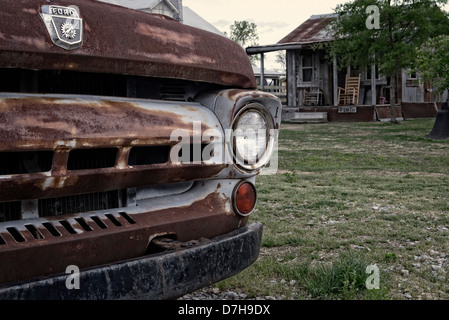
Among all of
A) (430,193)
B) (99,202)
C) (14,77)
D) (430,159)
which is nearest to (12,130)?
(14,77)

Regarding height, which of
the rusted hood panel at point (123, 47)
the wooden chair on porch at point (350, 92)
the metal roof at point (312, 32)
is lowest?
the rusted hood panel at point (123, 47)

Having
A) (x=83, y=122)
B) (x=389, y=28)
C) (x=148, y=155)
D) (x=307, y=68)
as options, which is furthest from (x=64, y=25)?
(x=307, y=68)

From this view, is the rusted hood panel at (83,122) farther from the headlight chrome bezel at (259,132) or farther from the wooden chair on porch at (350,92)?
the wooden chair on porch at (350,92)

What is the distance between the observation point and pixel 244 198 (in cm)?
229

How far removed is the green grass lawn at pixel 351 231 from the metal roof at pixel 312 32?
57.3ft

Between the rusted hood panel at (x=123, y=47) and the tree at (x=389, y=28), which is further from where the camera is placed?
the tree at (x=389, y=28)

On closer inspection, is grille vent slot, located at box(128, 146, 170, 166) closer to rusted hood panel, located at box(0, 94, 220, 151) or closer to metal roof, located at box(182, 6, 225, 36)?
rusted hood panel, located at box(0, 94, 220, 151)

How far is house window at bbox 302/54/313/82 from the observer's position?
26156 millimetres

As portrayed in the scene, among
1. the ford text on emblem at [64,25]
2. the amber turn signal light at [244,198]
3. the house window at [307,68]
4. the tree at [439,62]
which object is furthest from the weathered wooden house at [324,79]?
the ford text on emblem at [64,25]

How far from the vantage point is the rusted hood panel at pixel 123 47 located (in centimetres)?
156

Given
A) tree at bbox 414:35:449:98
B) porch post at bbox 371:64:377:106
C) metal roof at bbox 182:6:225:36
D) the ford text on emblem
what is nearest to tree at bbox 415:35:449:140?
tree at bbox 414:35:449:98

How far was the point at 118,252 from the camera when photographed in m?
1.79

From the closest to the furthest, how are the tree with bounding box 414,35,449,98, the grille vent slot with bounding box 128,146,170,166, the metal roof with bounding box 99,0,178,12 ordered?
the grille vent slot with bounding box 128,146,170,166
the metal roof with bounding box 99,0,178,12
the tree with bounding box 414,35,449,98

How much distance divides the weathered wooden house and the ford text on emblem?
22918 mm
